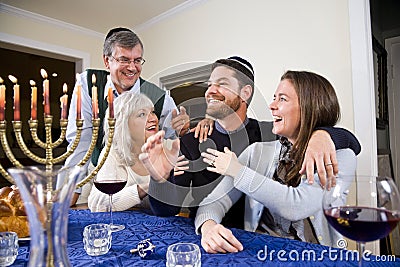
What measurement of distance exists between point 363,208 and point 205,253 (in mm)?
370

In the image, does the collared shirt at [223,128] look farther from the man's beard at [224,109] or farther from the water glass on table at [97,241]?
the water glass on table at [97,241]

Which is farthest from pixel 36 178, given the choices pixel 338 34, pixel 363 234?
pixel 338 34

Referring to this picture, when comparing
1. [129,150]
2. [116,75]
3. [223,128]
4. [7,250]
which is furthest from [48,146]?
[116,75]

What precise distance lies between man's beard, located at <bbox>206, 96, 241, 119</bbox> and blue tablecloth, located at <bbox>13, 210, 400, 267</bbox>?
375 millimetres

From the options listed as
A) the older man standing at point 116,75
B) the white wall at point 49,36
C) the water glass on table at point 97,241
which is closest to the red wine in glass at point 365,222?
the water glass on table at point 97,241

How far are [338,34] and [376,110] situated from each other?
1.45 ft

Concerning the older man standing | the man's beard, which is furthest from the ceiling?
the man's beard

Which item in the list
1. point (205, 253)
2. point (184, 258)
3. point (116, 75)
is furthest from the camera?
point (116, 75)

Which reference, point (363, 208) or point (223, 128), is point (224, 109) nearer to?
point (223, 128)

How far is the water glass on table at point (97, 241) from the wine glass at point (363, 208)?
511 mm

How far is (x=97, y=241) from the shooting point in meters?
0.77

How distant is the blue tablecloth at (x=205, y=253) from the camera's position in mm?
694

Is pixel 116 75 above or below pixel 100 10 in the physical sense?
below

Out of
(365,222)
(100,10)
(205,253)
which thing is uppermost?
(100,10)
